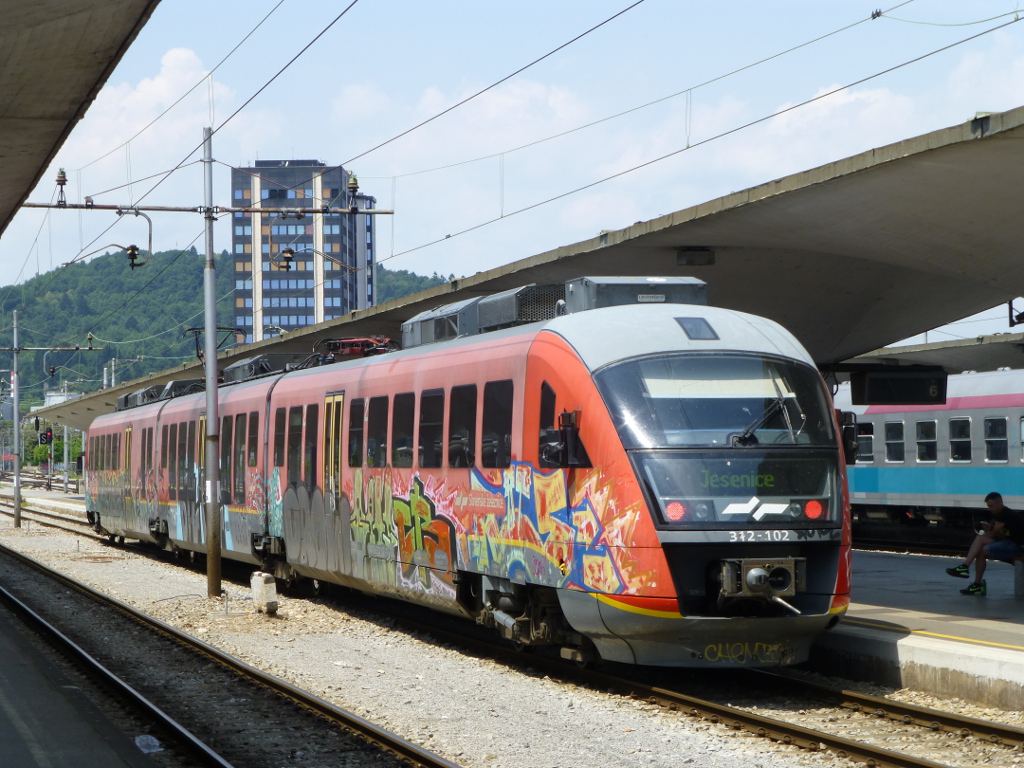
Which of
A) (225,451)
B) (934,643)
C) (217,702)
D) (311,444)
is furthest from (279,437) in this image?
(934,643)

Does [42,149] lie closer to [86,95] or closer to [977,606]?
[86,95]

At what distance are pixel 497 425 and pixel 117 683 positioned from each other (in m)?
4.18

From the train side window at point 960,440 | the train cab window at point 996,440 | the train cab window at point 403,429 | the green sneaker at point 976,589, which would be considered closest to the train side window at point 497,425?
the train cab window at point 403,429

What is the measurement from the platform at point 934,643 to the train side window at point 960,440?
31.1ft

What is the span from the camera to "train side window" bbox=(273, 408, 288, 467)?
18109 millimetres

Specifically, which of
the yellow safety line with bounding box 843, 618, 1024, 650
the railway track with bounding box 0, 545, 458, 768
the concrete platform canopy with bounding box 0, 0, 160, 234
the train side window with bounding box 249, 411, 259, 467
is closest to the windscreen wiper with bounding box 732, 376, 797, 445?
the yellow safety line with bounding box 843, 618, 1024, 650

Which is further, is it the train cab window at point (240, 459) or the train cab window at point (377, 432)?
the train cab window at point (240, 459)

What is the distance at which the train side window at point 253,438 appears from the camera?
1942 centimetres

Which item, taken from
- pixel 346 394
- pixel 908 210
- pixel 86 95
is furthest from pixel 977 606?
pixel 86 95

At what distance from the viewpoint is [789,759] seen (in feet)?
27.4

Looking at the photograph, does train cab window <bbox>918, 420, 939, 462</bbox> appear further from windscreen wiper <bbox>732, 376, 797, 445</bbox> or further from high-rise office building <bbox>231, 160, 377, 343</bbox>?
Result: high-rise office building <bbox>231, 160, 377, 343</bbox>

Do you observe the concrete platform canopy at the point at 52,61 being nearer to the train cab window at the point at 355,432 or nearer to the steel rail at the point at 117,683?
the steel rail at the point at 117,683

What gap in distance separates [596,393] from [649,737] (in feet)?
9.41

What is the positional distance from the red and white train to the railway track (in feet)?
7.13
